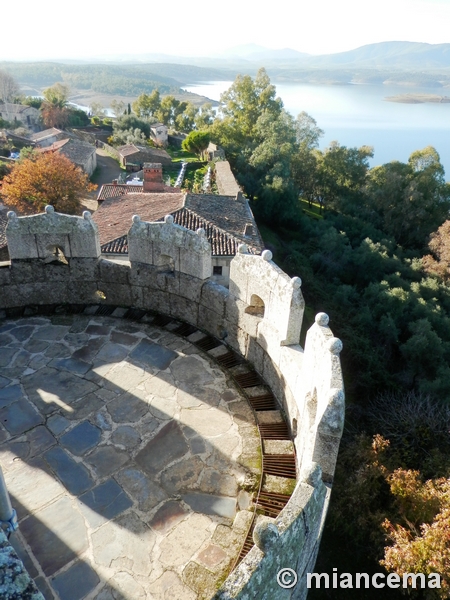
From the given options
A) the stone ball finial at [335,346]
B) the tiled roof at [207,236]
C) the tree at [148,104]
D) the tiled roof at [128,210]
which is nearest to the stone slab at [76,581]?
the stone ball finial at [335,346]

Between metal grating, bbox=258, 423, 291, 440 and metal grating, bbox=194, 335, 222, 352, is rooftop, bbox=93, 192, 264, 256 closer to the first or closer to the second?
metal grating, bbox=194, 335, 222, 352

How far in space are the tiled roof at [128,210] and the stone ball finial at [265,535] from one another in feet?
69.8

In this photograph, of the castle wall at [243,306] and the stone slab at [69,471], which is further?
the stone slab at [69,471]

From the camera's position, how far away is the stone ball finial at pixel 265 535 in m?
2.79

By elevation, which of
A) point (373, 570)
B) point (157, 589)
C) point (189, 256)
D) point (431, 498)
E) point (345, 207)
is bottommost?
point (345, 207)

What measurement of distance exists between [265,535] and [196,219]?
2169 centimetres

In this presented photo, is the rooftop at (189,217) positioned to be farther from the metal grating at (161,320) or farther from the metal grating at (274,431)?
the metal grating at (274,431)

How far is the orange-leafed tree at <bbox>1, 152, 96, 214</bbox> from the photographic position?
3303 cm

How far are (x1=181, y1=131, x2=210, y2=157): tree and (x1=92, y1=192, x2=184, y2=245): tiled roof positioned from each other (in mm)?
29701

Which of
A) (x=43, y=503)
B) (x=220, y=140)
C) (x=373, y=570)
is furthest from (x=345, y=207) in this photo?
(x=43, y=503)

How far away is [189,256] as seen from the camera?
7.49m

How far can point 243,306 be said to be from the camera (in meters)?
6.93

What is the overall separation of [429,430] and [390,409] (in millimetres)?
3253

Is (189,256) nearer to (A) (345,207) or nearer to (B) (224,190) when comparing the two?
(B) (224,190)
